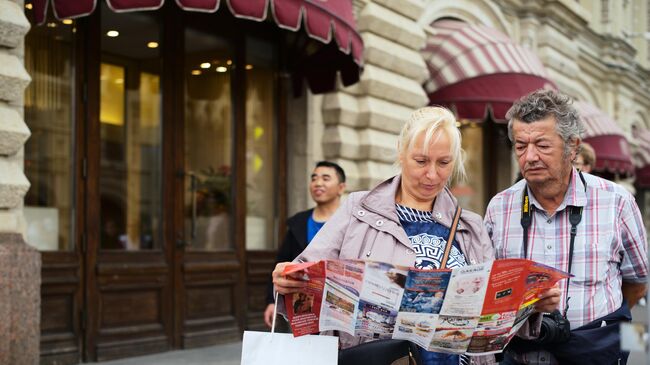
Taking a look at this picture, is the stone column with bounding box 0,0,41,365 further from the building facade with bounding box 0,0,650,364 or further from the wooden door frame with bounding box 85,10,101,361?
the wooden door frame with bounding box 85,10,101,361

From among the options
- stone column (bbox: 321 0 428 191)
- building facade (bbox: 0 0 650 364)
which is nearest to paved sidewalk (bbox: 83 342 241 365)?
building facade (bbox: 0 0 650 364)

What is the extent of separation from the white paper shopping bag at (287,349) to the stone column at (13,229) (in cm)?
395

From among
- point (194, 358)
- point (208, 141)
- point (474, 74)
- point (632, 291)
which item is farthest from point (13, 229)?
point (474, 74)

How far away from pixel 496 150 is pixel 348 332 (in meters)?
15.0

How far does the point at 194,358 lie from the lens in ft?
28.2

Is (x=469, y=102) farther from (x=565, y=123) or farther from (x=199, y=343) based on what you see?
(x=565, y=123)

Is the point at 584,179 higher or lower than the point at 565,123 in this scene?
lower

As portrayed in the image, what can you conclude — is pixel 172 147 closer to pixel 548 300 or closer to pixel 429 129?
pixel 429 129

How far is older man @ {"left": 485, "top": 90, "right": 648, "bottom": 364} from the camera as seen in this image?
3.39 metres

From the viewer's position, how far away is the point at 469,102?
1275cm

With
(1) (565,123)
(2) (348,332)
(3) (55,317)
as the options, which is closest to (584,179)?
(1) (565,123)

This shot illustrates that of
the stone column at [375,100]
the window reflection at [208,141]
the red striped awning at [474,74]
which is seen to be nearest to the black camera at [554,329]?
the window reflection at [208,141]

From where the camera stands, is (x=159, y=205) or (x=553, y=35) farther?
(x=553, y=35)

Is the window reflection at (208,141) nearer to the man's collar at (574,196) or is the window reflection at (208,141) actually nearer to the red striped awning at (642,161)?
the man's collar at (574,196)
